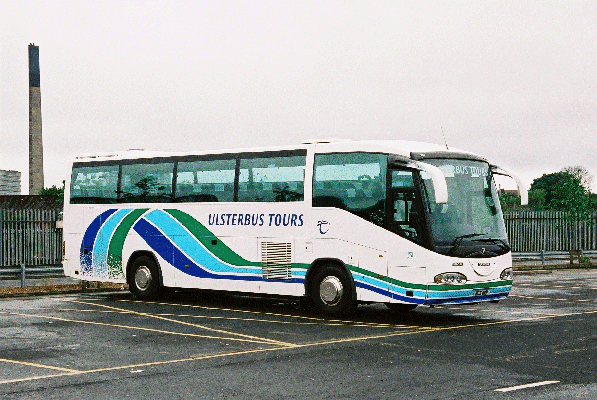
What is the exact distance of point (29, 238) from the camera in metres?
29.7

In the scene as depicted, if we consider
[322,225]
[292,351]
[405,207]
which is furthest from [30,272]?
[292,351]

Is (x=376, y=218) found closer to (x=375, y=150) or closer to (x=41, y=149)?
(x=375, y=150)

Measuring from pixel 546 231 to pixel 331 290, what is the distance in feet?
82.7

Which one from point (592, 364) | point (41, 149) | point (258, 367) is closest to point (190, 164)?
point (258, 367)

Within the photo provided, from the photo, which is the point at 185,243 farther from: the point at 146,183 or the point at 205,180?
the point at 146,183

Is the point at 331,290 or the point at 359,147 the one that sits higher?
the point at 359,147

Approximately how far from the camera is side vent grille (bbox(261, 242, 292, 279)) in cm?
1828

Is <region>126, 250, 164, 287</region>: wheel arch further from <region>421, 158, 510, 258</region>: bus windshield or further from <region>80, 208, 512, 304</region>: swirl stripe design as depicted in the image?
<region>421, 158, 510, 258</region>: bus windshield

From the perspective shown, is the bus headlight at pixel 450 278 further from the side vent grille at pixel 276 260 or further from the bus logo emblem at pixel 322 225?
the side vent grille at pixel 276 260

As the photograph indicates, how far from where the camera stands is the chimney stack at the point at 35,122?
65.1 meters

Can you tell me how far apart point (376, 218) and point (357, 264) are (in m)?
0.95

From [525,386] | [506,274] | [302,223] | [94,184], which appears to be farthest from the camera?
[94,184]

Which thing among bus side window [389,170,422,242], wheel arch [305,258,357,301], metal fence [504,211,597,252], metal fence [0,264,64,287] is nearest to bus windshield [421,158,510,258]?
bus side window [389,170,422,242]

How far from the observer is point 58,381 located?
10.2 metres
